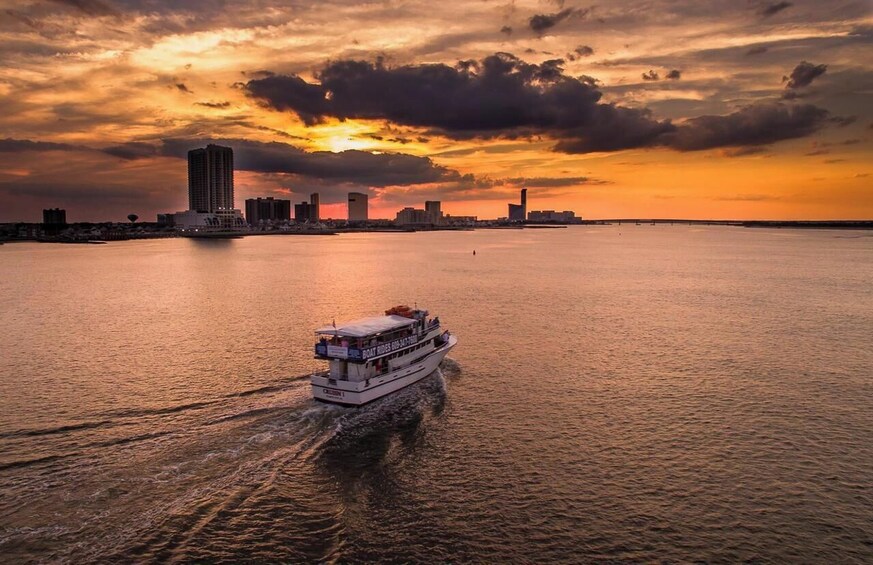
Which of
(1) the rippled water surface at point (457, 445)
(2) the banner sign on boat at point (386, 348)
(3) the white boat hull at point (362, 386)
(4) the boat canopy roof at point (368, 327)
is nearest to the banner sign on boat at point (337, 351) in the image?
(2) the banner sign on boat at point (386, 348)

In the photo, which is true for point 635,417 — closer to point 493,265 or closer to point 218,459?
point 218,459

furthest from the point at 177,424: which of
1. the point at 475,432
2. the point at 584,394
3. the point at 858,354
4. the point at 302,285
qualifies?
the point at 302,285

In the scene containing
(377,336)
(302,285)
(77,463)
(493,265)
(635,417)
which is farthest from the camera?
(493,265)

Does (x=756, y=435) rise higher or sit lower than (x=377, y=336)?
lower

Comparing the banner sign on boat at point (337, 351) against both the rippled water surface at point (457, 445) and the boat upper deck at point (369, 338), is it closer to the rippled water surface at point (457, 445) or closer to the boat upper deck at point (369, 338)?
the boat upper deck at point (369, 338)

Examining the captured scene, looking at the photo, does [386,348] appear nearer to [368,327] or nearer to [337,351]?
[368,327]

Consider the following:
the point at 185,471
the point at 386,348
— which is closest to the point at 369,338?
the point at 386,348
